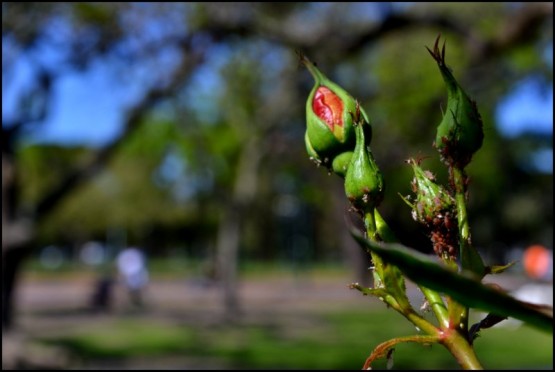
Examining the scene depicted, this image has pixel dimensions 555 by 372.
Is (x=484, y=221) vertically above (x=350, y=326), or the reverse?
(x=484, y=221)

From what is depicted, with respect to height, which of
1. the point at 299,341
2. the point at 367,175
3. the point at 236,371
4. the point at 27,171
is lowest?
the point at 367,175

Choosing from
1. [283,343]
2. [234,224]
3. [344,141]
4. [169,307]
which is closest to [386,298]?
[344,141]

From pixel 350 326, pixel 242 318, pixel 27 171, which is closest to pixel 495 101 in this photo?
pixel 350 326

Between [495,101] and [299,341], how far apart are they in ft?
20.1

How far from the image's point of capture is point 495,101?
17.0 metres

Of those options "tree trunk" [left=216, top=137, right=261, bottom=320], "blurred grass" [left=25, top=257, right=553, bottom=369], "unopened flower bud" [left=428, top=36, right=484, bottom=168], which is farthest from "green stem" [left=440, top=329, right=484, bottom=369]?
"tree trunk" [left=216, top=137, right=261, bottom=320]

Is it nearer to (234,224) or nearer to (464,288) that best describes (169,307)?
(234,224)

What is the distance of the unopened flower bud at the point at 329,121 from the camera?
46.8 inches

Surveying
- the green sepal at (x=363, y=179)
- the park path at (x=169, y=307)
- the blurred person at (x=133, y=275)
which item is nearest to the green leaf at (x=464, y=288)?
the green sepal at (x=363, y=179)

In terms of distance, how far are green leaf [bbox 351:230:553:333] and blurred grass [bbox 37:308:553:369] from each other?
10.2m

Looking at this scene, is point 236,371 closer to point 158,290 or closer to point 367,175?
point 367,175

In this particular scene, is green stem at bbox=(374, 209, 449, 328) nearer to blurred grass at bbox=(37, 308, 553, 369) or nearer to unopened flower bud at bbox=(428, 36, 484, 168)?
unopened flower bud at bbox=(428, 36, 484, 168)

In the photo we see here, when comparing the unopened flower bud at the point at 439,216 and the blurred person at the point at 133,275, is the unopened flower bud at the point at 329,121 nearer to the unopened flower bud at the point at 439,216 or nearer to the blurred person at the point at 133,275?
the unopened flower bud at the point at 439,216

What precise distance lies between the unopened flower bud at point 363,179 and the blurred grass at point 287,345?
10038mm
